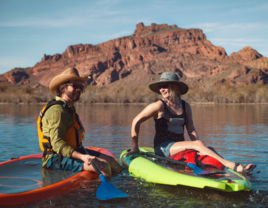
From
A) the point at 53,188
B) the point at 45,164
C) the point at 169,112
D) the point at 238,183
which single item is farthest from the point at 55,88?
the point at 238,183

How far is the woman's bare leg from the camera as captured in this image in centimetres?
485

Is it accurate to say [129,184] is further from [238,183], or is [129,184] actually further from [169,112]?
[238,183]

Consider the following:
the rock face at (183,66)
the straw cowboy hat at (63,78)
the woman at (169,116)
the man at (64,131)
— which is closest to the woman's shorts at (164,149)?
the woman at (169,116)

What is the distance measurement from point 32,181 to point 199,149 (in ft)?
9.71

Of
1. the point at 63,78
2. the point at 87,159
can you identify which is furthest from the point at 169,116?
the point at 63,78

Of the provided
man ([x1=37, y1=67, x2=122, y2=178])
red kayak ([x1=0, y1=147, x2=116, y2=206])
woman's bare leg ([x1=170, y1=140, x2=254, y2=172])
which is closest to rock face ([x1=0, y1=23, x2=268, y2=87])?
woman's bare leg ([x1=170, y1=140, x2=254, y2=172])

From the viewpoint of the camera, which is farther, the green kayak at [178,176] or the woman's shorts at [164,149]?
the woman's shorts at [164,149]

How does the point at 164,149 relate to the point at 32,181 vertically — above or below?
above

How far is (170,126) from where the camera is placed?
17.9ft

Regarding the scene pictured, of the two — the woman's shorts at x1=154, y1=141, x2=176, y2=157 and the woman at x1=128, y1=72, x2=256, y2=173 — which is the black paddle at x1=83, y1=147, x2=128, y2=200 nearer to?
the woman at x1=128, y1=72, x2=256, y2=173

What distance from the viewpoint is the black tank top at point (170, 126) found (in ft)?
17.7

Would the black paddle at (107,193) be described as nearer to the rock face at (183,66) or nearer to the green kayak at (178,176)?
the green kayak at (178,176)

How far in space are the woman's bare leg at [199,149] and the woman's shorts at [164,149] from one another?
0.08m

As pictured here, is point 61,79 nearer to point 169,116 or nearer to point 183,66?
point 169,116
